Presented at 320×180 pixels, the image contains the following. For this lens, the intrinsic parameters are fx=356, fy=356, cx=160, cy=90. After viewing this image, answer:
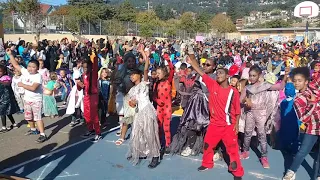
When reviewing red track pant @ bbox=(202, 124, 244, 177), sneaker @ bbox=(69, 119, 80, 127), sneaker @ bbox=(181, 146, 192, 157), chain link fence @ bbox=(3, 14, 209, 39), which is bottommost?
sneaker @ bbox=(181, 146, 192, 157)

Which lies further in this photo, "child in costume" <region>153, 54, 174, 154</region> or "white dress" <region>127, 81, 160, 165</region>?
"child in costume" <region>153, 54, 174, 154</region>

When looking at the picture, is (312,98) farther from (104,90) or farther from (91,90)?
(104,90)

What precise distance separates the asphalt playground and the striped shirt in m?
0.92

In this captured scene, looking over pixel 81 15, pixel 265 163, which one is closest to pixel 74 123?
pixel 265 163

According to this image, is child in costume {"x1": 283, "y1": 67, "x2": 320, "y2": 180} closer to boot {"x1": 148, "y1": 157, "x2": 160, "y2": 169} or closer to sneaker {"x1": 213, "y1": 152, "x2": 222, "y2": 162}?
sneaker {"x1": 213, "y1": 152, "x2": 222, "y2": 162}

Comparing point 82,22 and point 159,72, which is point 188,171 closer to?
point 159,72

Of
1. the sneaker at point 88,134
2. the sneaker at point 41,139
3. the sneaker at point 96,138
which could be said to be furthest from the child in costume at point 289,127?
the sneaker at point 41,139

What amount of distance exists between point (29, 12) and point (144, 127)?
3159cm

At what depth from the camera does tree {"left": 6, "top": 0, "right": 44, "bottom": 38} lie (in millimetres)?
31172

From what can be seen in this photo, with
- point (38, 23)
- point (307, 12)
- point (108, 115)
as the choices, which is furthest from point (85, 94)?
point (307, 12)

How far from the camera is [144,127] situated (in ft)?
18.4

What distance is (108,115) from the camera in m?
9.34

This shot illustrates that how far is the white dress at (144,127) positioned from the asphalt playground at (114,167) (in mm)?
301

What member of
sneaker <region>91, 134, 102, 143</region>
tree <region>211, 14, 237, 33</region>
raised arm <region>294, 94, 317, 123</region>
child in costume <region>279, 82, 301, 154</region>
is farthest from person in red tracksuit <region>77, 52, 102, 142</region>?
tree <region>211, 14, 237, 33</region>
